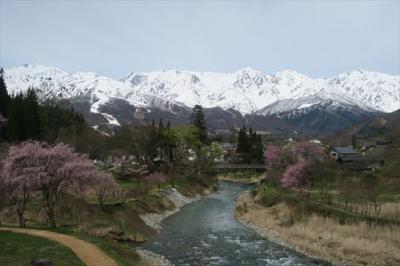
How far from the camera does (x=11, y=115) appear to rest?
86.9 metres

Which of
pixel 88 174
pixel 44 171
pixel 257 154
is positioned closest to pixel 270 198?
pixel 88 174

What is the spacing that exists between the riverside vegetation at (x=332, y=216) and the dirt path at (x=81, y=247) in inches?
716

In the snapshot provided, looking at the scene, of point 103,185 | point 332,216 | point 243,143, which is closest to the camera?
point 332,216

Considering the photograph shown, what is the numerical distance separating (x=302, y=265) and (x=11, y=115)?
70199 millimetres

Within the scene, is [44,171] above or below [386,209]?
above

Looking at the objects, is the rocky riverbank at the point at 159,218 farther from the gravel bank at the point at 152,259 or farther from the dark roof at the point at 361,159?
the dark roof at the point at 361,159

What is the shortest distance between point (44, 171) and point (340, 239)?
25.7 metres

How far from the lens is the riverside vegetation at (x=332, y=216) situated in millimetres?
35938

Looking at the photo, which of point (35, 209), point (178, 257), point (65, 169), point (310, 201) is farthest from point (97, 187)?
point (310, 201)

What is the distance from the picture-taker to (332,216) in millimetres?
45719

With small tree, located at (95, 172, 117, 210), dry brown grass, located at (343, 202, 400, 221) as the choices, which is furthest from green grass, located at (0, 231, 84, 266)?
dry brown grass, located at (343, 202, 400, 221)

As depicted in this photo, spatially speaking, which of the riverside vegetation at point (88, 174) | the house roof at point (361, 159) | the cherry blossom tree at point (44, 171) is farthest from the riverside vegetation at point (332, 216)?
the house roof at point (361, 159)

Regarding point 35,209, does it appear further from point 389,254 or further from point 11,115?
point 11,115

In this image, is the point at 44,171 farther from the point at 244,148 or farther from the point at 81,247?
the point at 244,148
